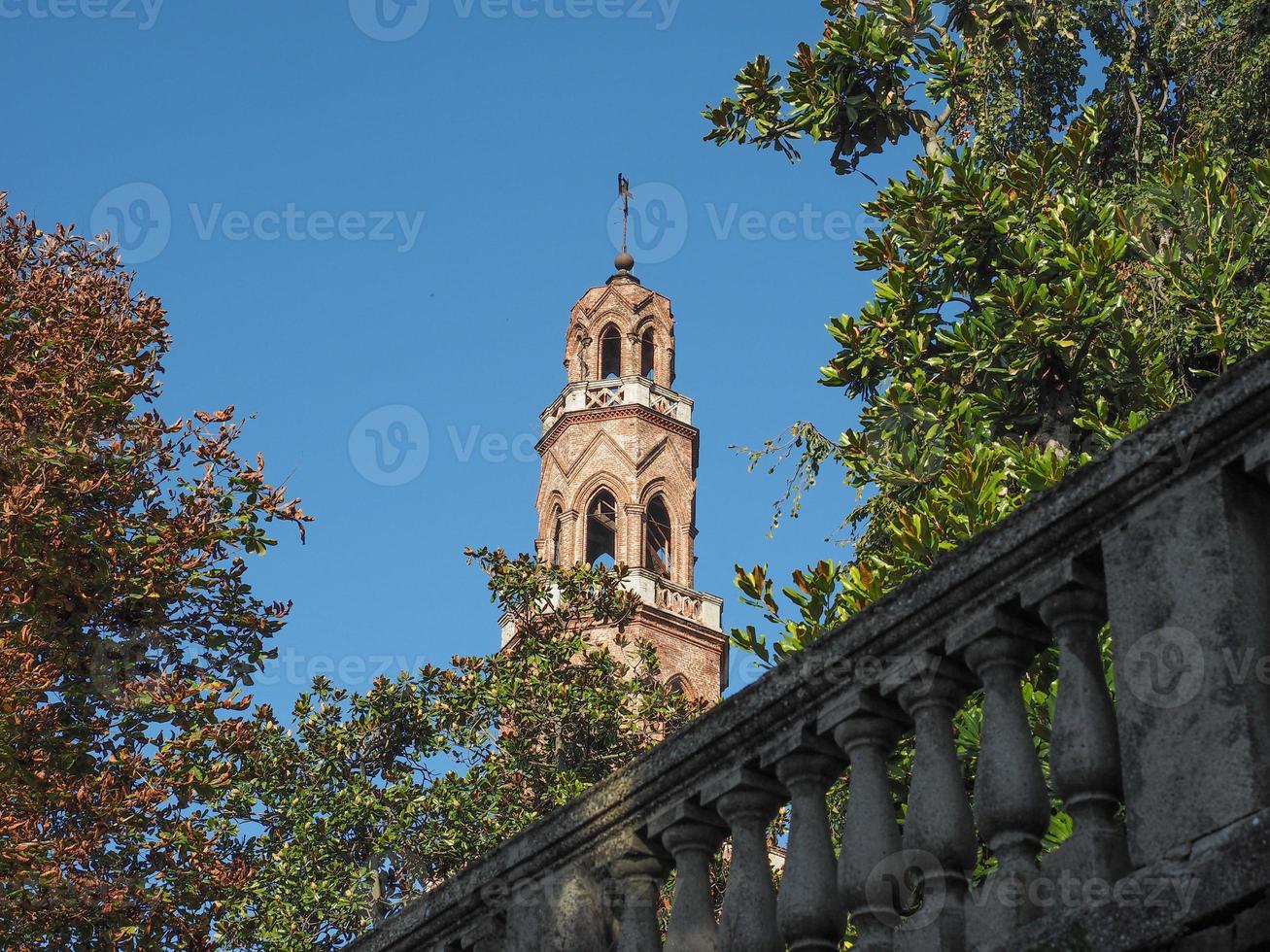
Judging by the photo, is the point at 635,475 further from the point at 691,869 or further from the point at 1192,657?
the point at 1192,657

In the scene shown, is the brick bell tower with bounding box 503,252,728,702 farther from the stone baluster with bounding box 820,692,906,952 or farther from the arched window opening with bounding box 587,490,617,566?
the stone baluster with bounding box 820,692,906,952

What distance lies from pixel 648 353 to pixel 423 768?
2820 cm

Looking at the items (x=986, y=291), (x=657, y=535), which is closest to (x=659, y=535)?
(x=657, y=535)

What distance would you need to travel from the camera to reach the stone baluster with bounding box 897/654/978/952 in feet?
14.8

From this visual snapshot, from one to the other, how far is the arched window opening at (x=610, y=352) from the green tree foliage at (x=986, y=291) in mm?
38991

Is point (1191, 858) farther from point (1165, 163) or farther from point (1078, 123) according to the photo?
point (1078, 123)

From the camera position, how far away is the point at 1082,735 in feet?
14.4

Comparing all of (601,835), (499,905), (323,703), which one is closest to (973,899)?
(601,835)

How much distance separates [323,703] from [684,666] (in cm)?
2056

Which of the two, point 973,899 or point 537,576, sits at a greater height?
point 537,576

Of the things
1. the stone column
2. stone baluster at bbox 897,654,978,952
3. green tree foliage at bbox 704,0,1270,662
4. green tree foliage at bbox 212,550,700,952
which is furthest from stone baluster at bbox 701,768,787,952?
the stone column

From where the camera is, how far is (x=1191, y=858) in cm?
395

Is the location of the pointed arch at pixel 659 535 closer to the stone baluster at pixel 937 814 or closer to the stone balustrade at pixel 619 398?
the stone balustrade at pixel 619 398

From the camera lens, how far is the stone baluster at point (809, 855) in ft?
16.0
